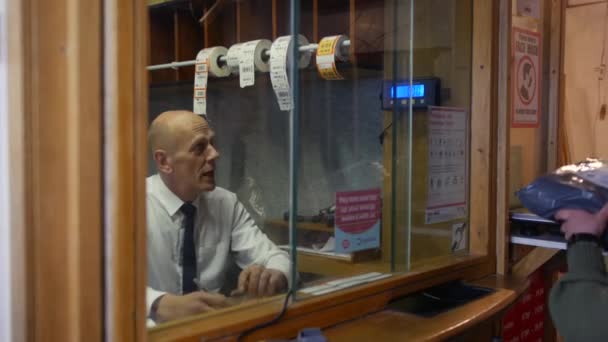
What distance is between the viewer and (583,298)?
1346mm

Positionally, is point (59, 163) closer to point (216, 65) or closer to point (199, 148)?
point (199, 148)

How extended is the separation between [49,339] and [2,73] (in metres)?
0.45

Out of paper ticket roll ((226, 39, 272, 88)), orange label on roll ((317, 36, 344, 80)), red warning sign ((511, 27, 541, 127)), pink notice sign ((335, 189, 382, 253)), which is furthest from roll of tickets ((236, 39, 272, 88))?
red warning sign ((511, 27, 541, 127))

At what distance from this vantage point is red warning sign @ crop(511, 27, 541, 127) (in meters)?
2.27

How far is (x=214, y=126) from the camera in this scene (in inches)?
92.4

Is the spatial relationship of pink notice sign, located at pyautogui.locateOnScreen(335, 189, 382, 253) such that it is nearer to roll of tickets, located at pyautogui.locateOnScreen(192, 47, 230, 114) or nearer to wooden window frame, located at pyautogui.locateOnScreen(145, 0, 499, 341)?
wooden window frame, located at pyautogui.locateOnScreen(145, 0, 499, 341)

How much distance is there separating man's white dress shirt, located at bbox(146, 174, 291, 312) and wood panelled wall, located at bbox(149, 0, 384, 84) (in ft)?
1.35

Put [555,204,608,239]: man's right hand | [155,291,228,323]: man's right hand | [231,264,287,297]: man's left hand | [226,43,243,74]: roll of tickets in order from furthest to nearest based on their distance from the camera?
[226,43,243,74]: roll of tickets → [231,264,287,297]: man's left hand → [555,204,608,239]: man's right hand → [155,291,228,323]: man's right hand

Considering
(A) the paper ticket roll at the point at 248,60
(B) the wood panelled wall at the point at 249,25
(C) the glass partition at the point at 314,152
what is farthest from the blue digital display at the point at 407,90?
(A) the paper ticket roll at the point at 248,60

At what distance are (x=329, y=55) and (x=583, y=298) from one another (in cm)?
114

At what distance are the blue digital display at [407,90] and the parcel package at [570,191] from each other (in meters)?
0.62

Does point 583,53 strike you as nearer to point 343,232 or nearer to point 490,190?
point 490,190

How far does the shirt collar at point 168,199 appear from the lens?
1.83 m

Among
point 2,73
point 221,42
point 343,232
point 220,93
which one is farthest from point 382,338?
point 221,42
